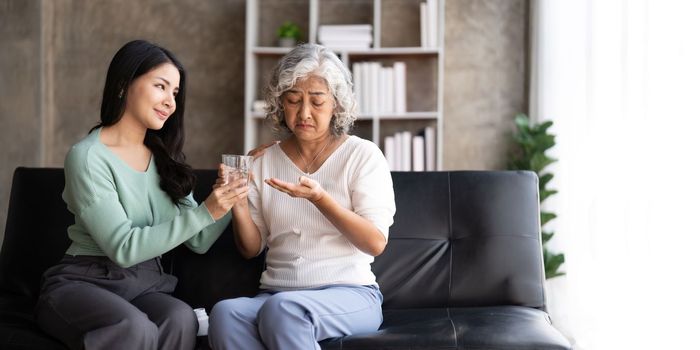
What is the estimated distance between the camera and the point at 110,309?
2.06m

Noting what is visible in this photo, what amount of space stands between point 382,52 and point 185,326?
9.85 ft

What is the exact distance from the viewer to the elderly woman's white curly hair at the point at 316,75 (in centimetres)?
239

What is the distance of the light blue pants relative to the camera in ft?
6.68

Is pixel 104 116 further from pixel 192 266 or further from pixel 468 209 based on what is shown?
pixel 468 209

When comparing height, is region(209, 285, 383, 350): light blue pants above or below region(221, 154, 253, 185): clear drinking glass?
below

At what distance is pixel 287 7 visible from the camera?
5199 mm

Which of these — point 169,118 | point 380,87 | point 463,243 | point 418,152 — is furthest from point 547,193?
point 169,118

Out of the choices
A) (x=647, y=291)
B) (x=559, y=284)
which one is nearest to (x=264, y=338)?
(x=647, y=291)

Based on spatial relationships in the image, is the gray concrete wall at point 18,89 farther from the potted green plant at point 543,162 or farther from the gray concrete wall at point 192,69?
the potted green plant at point 543,162

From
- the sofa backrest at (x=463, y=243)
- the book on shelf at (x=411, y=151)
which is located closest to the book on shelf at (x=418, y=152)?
the book on shelf at (x=411, y=151)

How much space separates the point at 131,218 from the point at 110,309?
32 centimetres

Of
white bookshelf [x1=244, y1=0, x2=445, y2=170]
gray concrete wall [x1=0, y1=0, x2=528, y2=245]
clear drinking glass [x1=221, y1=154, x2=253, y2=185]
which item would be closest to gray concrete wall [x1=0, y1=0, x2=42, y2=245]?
gray concrete wall [x1=0, y1=0, x2=528, y2=245]

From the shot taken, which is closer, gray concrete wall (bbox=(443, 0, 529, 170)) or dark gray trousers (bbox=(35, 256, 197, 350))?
dark gray trousers (bbox=(35, 256, 197, 350))

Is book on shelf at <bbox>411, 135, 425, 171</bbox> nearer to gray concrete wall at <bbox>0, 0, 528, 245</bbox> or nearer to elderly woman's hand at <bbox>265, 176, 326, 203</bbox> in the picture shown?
gray concrete wall at <bbox>0, 0, 528, 245</bbox>
